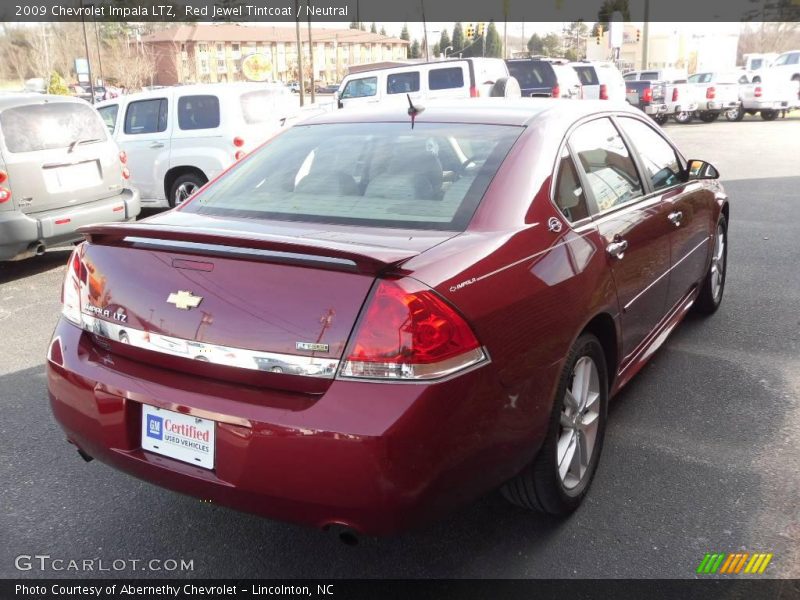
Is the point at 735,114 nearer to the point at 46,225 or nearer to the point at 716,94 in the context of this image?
the point at 716,94

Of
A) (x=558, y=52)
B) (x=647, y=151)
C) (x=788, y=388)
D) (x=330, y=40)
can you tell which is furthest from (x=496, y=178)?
(x=558, y=52)

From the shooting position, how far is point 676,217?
402cm

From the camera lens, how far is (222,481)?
2.27m

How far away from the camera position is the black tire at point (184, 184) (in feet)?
33.5

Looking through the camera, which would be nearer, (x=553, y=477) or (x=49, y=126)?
(x=553, y=477)

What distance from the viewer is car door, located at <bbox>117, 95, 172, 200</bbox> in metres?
10.3

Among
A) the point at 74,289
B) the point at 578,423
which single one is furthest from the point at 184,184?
the point at 578,423

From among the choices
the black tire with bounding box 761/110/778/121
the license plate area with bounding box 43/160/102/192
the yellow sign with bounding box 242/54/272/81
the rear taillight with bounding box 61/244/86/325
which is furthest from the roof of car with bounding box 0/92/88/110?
the black tire with bounding box 761/110/778/121

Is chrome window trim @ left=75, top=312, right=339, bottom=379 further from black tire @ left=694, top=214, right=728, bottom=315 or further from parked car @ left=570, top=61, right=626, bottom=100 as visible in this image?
parked car @ left=570, top=61, right=626, bottom=100

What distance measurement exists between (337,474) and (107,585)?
3.58ft

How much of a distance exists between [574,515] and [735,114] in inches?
1140

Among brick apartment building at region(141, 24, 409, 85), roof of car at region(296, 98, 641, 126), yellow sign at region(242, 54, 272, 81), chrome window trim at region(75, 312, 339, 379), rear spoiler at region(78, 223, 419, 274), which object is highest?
brick apartment building at region(141, 24, 409, 85)

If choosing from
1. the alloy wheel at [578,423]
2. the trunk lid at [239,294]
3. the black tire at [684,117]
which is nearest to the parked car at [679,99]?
the black tire at [684,117]

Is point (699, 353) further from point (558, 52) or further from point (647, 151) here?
point (558, 52)
